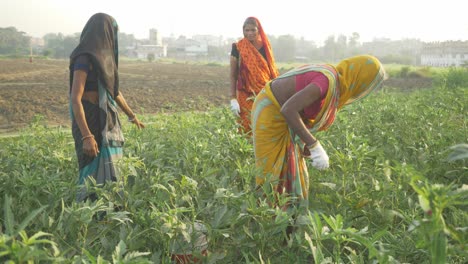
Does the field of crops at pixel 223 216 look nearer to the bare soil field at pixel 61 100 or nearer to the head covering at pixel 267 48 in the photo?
the head covering at pixel 267 48

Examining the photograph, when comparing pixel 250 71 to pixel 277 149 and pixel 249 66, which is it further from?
pixel 277 149

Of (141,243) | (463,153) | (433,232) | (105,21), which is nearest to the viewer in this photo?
(433,232)

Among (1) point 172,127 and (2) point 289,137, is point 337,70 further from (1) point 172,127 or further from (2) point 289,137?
(1) point 172,127

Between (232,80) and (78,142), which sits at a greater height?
(232,80)

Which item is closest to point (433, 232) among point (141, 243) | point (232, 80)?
point (141, 243)

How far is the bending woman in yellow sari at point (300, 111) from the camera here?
7.48 ft

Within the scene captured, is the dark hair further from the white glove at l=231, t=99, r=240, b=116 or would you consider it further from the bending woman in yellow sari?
the bending woman in yellow sari

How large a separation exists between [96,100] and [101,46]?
328 mm

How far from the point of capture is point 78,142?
104 inches

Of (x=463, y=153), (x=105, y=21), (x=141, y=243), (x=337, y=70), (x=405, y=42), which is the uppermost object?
(x=405, y=42)

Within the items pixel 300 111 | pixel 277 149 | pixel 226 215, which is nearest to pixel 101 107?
pixel 277 149

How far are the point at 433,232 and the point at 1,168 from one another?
2.48m

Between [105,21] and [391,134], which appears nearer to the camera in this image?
[105,21]

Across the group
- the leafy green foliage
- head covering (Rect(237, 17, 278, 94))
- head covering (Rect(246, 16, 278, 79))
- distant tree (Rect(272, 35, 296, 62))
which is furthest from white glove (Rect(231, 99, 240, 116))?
distant tree (Rect(272, 35, 296, 62))
